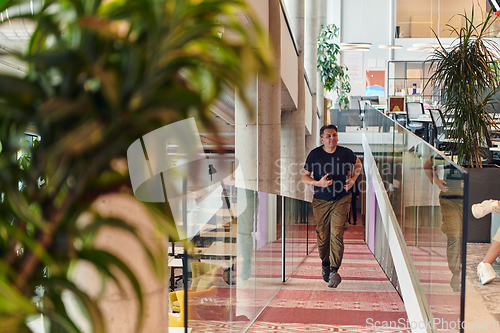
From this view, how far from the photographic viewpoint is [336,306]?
3.86m

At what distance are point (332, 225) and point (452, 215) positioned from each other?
2.21 m

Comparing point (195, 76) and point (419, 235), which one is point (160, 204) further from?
point (419, 235)

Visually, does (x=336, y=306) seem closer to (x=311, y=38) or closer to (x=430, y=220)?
(x=430, y=220)

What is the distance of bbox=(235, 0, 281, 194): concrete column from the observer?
5.45 meters

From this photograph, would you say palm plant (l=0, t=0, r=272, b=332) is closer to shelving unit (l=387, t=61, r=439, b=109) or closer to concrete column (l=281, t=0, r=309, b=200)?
concrete column (l=281, t=0, r=309, b=200)

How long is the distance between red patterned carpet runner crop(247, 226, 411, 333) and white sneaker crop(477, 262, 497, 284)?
69 centimetres

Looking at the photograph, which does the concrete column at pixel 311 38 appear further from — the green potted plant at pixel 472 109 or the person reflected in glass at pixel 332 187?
the person reflected in glass at pixel 332 187

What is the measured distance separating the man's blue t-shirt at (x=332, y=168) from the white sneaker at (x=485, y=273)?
1.46 meters

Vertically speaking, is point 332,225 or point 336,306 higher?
point 332,225

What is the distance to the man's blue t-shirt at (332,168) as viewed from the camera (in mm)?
4518

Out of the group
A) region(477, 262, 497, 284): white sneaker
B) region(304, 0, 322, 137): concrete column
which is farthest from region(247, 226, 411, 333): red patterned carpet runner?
region(304, 0, 322, 137): concrete column

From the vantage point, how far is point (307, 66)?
11.2 meters

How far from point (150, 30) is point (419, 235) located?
10.4 ft

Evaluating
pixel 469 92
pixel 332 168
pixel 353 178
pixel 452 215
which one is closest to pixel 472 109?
pixel 469 92
